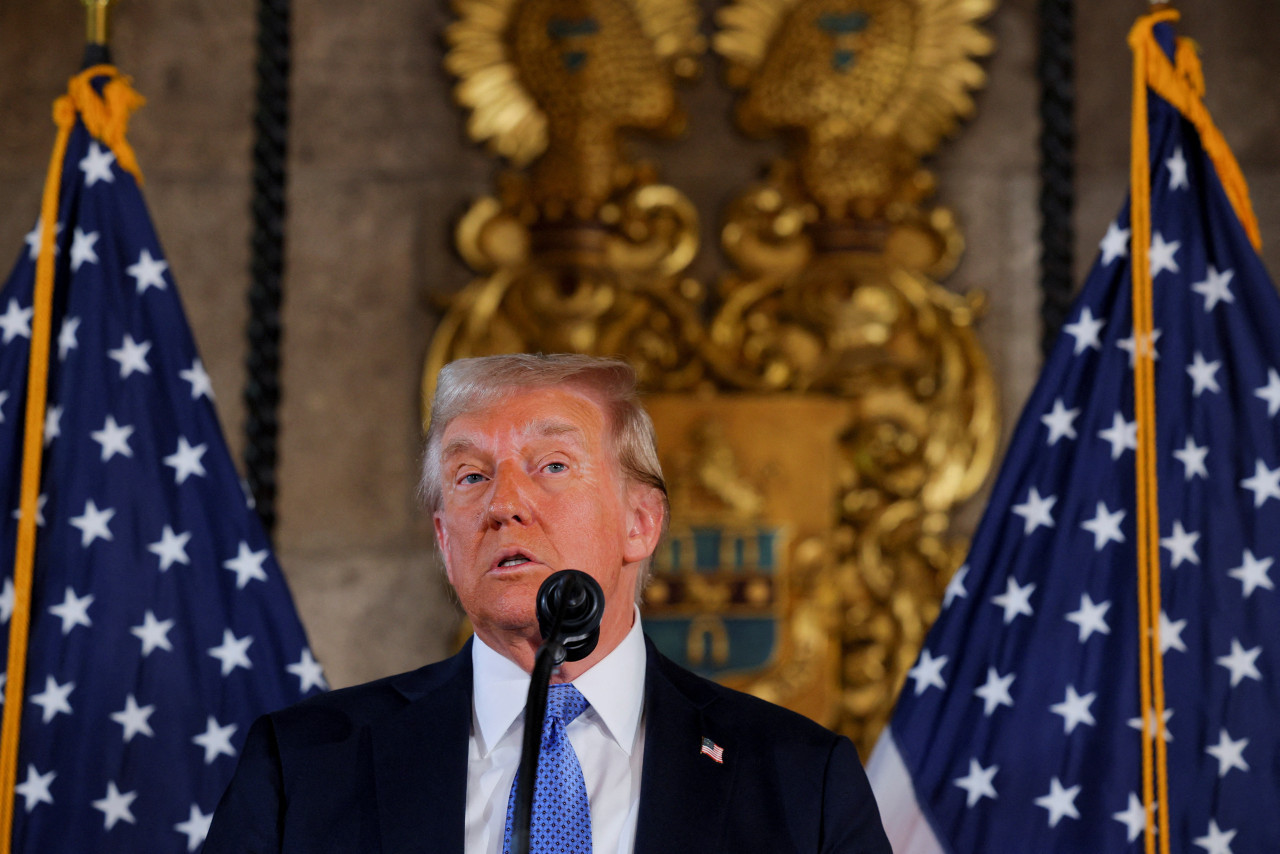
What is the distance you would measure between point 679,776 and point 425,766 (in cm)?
30

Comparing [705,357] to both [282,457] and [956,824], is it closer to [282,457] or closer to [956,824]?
[282,457]

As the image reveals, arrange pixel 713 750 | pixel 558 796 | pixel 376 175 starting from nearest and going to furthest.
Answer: pixel 558 796 < pixel 713 750 < pixel 376 175

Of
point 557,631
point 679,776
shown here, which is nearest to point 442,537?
point 679,776

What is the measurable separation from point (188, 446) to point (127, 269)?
12.7 inches

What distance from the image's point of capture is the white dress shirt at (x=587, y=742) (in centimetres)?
164

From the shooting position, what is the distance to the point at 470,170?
10.1 feet

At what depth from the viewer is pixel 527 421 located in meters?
1.73

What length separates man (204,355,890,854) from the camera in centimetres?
163

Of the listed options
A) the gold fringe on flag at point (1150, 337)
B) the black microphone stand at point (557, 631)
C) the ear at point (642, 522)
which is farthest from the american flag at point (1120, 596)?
the black microphone stand at point (557, 631)

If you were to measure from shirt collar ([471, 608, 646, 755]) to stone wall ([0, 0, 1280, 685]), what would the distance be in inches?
50.7

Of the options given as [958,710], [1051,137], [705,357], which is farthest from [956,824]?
[1051,137]

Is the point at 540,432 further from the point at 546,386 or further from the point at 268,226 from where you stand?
the point at 268,226

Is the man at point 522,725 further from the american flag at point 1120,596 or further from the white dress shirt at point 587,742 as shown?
the american flag at point 1120,596

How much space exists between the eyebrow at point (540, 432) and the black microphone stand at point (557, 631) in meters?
0.40
